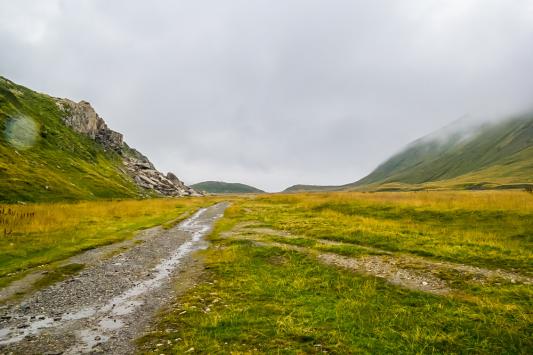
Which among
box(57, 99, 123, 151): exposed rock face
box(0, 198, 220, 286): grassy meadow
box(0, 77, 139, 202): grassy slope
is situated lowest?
box(0, 198, 220, 286): grassy meadow

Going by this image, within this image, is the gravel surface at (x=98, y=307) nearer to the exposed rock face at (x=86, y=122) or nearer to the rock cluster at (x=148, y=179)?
the rock cluster at (x=148, y=179)

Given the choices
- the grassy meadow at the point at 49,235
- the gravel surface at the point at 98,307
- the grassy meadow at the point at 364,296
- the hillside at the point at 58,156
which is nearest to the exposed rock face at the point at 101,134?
the hillside at the point at 58,156

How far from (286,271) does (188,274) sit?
231 inches

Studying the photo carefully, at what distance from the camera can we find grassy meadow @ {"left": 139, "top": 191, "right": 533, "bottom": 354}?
10.5m

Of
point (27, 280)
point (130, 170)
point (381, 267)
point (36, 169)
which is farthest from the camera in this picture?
point (130, 170)

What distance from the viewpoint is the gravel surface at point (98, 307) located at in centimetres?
1080

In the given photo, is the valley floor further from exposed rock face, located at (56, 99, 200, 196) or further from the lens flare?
exposed rock face, located at (56, 99, 200, 196)

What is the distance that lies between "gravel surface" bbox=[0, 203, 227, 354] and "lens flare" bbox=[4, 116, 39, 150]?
9731 cm

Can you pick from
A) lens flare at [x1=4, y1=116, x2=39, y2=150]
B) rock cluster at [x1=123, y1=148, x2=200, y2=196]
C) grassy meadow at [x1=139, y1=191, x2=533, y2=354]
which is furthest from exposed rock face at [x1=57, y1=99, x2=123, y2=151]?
grassy meadow at [x1=139, y1=191, x2=533, y2=354]

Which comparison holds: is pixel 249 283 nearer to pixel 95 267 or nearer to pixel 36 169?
pixel 95 267

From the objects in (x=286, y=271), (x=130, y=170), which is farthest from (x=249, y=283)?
(x=130, y=170)

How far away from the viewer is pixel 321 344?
33.8 ft

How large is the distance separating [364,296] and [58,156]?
123 meters

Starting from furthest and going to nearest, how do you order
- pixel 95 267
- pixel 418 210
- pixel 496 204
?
1. pixel 418 210
2. pixel 496 204
3. pixel 95 267
